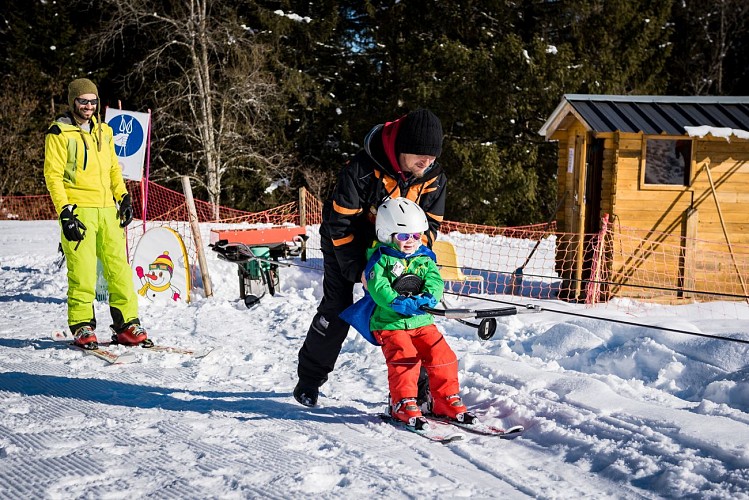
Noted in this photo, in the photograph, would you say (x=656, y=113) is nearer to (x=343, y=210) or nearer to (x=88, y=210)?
(x=343, y=210)

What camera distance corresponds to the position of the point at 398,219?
11.7 feet

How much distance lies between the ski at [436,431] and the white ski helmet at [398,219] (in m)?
0.98

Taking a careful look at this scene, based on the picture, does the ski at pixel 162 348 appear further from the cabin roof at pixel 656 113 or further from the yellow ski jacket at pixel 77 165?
the cabin roof at pixel 656 113

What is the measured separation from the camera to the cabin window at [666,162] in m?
9.37

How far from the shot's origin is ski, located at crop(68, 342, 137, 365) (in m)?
5.15

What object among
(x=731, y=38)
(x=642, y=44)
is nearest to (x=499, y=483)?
(x=642, y=44)

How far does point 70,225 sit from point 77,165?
53cm

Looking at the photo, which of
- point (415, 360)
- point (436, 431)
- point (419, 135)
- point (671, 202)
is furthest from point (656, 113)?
point (436, 431)

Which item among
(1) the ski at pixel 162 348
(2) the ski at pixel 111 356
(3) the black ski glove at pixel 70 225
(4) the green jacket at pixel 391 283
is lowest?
(2) the ski at pixel 111 356

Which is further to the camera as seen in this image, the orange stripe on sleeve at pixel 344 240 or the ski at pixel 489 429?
the orange stripe on sleeve at pixel 344 240

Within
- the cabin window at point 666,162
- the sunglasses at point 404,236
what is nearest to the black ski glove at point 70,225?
the sunglasses at point 404,236

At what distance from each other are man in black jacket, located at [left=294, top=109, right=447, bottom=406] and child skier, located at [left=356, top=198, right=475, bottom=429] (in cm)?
16

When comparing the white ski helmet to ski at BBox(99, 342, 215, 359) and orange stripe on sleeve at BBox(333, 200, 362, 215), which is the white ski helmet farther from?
ski at BBox(99, 342, 215, 359)

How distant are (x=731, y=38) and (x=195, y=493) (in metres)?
27.5
